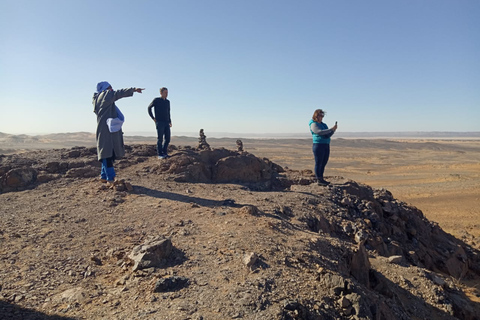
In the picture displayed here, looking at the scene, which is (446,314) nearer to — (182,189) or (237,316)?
(237,316)

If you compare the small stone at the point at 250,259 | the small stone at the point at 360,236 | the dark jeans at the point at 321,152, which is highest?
the dark jeans at the point at 321,152

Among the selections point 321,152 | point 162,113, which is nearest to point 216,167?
point 162,113

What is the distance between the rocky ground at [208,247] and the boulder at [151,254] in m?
0.01

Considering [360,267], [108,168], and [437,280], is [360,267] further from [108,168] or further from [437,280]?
[108,168]

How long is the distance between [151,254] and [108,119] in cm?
340

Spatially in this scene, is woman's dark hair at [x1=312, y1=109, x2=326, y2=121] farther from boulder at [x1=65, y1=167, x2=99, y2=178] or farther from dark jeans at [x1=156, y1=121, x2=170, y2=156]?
boulder at [x1=65, y1=167, x2=99, y2=178]

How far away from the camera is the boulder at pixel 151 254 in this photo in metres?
3.57

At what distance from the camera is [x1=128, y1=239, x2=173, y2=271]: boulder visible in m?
3.57

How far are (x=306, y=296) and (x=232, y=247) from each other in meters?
1.13

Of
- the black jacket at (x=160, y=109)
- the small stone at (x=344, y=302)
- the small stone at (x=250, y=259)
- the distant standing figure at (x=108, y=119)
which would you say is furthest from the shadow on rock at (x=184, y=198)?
the small stone at (x=344, y=302)

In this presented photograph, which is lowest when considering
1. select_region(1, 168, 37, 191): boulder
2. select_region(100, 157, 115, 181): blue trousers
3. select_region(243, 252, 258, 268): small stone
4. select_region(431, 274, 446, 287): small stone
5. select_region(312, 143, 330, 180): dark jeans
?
select_region(431, 274, 446, 287): small stone

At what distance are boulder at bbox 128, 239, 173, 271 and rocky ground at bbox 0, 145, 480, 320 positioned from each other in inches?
0.5

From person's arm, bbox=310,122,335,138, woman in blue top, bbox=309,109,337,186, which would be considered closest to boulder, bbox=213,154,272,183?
woman in blue top, bbox=309,109,337,186

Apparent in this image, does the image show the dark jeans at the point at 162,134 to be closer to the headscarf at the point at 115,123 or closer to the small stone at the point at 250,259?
the headscarf at the point at 115,123
